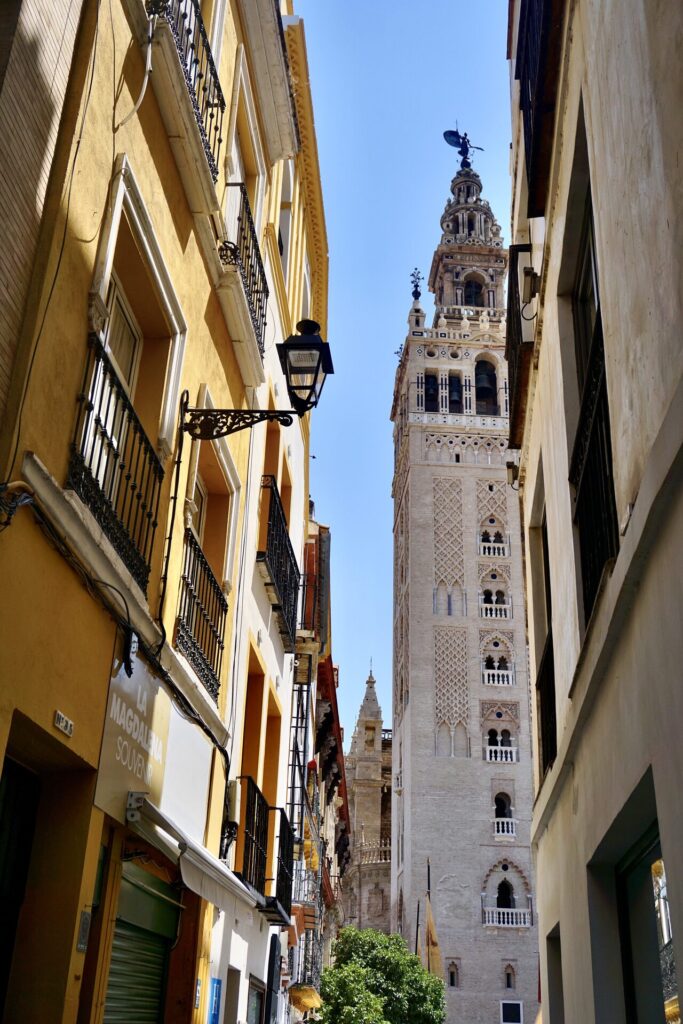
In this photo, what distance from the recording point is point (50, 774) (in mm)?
4355

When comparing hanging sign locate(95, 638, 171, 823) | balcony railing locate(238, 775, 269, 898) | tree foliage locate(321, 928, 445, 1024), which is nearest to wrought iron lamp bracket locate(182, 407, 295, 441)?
hanging sign locate(95, 638, 171, 823)

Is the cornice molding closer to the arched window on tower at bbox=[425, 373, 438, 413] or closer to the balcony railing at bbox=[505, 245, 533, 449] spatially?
the balcony railing at bbox=[505, 245, 533, 449]

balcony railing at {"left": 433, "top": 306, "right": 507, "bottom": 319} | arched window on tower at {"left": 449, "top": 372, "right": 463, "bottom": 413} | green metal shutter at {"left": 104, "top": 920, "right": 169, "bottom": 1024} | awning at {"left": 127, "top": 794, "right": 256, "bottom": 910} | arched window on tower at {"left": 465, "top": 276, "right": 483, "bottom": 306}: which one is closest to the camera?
awning at {"left": 127, "top": 794, "right": 256, "bottom": 910}

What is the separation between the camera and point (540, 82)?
5699 millimetres

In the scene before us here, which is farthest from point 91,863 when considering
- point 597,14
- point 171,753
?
point 597,14

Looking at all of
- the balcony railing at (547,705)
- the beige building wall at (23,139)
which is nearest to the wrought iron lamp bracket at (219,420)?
the beige building wall at (23,139)

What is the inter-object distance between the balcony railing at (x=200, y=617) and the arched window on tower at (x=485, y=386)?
46.6 metres

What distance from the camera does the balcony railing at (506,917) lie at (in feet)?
135

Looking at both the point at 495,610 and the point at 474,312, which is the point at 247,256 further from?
the point at 474,312

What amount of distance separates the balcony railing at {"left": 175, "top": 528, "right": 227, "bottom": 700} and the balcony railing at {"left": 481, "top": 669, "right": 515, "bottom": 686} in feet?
130

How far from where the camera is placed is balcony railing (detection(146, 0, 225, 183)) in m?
5.56

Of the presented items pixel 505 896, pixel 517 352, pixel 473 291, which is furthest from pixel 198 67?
pixel 473 291

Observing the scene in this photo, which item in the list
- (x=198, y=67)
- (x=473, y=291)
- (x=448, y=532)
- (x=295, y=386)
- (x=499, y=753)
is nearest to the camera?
(x=295, y=386)

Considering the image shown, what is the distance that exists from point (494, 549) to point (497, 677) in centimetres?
605
